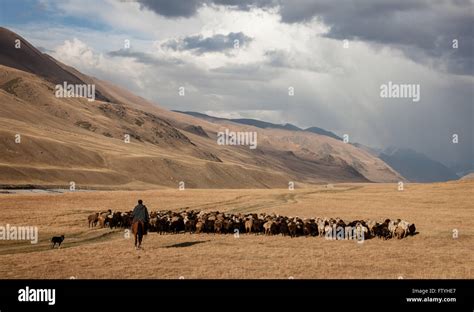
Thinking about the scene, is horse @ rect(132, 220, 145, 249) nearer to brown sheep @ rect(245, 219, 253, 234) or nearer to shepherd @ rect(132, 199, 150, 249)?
shepherd @ rect(132, 199, 150, 249)

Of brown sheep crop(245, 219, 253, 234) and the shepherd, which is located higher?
the shepherd

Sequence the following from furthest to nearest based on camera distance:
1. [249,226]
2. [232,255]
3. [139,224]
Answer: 1. [249,226]
2. [139,224]
3. [232,255]

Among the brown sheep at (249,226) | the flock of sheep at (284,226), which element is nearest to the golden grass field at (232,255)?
the flock of sheep at (284,226)

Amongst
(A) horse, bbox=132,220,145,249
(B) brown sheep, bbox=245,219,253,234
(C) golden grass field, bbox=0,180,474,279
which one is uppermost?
(A) horse, bbox=132,220,145,249

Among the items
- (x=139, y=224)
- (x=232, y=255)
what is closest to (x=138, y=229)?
(x=139, y=224)

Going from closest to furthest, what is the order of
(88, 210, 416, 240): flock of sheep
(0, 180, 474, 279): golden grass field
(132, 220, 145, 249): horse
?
(0, 180, 474, 279): golden grass field, (132, 220, 145, 249): horse, (88, 210, 416, 240): flock of sheep

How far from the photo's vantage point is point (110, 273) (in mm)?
20312

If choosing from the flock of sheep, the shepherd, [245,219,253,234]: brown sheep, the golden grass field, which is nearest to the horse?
the shepherd

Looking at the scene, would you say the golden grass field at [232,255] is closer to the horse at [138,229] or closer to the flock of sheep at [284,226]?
the horse at [138,229]

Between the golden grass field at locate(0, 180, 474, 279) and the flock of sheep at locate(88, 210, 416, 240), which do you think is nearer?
the golden grass field at locate(0, 180, 474, 279)

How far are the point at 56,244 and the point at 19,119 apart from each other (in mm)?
174982

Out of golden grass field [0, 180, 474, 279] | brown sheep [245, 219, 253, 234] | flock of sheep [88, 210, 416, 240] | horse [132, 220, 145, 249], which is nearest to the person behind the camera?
golden grass field [0, 180, 474, 279]

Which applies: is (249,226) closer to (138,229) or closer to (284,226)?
(284,226)
